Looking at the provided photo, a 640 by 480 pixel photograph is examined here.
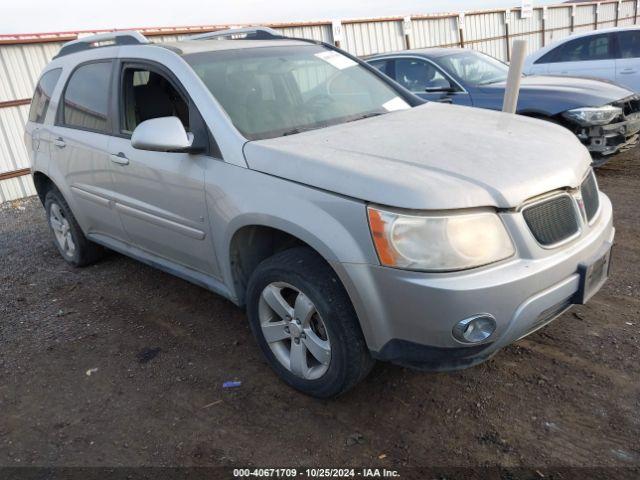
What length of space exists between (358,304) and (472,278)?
50 cm

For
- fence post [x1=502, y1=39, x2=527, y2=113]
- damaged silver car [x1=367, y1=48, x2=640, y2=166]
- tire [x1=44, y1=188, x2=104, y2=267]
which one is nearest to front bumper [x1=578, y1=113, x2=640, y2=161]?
damaged silver car [x1=367, y1=48, x2=640, y2=166]

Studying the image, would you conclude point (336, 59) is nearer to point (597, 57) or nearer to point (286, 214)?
point (286, 214)

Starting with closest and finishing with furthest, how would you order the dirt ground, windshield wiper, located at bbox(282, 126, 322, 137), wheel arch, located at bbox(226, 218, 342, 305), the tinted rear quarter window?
the dirt ground → wheel arch, located at bbox(226, 218, 342, 305) → windshield wiper, located at bbox(282, 126, 322, 137) → the tinted rear quarter window

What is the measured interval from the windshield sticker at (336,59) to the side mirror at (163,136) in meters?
1.36

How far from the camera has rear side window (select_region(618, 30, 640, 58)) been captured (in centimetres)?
858

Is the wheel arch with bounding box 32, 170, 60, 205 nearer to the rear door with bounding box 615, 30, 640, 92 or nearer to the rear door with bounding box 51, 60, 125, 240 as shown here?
the rear door with bounding box 51, 60, 125, 240

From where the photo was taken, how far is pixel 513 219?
2316 mm

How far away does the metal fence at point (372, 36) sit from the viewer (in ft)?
28.3

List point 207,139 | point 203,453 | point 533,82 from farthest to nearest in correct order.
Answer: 1. point 533,82
2. point 207,139
3. point 203,453

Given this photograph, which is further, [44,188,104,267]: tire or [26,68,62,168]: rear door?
[44,188,104,267]: tire

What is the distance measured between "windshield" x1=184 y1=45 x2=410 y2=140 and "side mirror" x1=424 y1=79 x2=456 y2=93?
2652 mm

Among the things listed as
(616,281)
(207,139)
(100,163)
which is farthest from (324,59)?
(616,281)

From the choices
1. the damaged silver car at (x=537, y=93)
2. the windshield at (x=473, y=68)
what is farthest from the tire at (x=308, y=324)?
the windshield at (x=473, y=68)

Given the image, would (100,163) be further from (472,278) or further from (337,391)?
(472,278)
